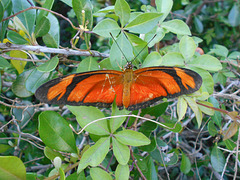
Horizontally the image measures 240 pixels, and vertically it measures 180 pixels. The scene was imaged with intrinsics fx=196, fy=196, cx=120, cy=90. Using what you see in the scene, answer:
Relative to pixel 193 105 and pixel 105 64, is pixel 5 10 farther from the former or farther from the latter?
pixel 193 105

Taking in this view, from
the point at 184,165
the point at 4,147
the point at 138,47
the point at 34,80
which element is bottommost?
the point at 184,165

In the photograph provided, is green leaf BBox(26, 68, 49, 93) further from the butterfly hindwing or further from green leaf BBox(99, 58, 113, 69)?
green leaf BBox(99, 58, 113, 69)

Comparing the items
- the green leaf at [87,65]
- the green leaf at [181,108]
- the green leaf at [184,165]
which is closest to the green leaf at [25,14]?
the green leaf at [87,65]

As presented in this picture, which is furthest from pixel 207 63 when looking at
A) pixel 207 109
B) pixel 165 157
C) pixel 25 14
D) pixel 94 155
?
A: pixel 25 14

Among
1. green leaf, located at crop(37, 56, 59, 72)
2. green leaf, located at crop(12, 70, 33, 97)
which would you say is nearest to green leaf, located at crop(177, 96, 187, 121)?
green leaf, located at crop(37, 56, 59, 72)

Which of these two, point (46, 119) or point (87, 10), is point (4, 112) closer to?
point (46, 119)
